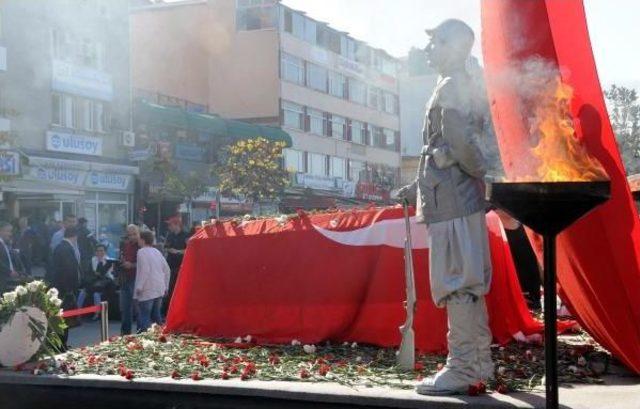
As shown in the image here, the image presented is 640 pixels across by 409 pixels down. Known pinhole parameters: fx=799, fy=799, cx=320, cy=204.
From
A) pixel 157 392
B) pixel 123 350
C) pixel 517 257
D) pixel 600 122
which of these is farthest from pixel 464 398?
pixel 517 257

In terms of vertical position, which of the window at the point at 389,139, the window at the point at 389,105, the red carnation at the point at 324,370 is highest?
the window at the point at 389,105

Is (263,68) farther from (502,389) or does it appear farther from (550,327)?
(550,327)

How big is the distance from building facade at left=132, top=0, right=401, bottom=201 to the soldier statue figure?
127ft

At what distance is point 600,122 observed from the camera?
14.3ft

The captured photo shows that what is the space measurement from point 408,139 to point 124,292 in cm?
5270

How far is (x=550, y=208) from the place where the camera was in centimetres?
A: 339

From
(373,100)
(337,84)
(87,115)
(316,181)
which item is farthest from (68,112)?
(373,100)

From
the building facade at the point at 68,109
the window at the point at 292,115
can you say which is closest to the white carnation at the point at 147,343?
the building facade at the point at 68,109

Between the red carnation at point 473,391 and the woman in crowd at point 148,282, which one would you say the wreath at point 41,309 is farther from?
the woman in crowd at point 148,282

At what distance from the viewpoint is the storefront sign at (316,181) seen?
45344mm

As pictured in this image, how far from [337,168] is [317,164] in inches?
115

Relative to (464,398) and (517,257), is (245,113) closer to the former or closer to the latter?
(517,257)

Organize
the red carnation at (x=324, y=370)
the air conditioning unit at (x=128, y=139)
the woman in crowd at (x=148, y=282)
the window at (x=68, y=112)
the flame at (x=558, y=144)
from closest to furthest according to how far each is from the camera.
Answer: the flame at (x=558, y=144)
the red carnation at (x=324, y=370)
the woman in crowd at (x=148, y=282)
the window at (x=68, y=112)
the air conditioning unit at (x=128, y=139)

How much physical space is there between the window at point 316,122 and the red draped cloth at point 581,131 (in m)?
43.6
